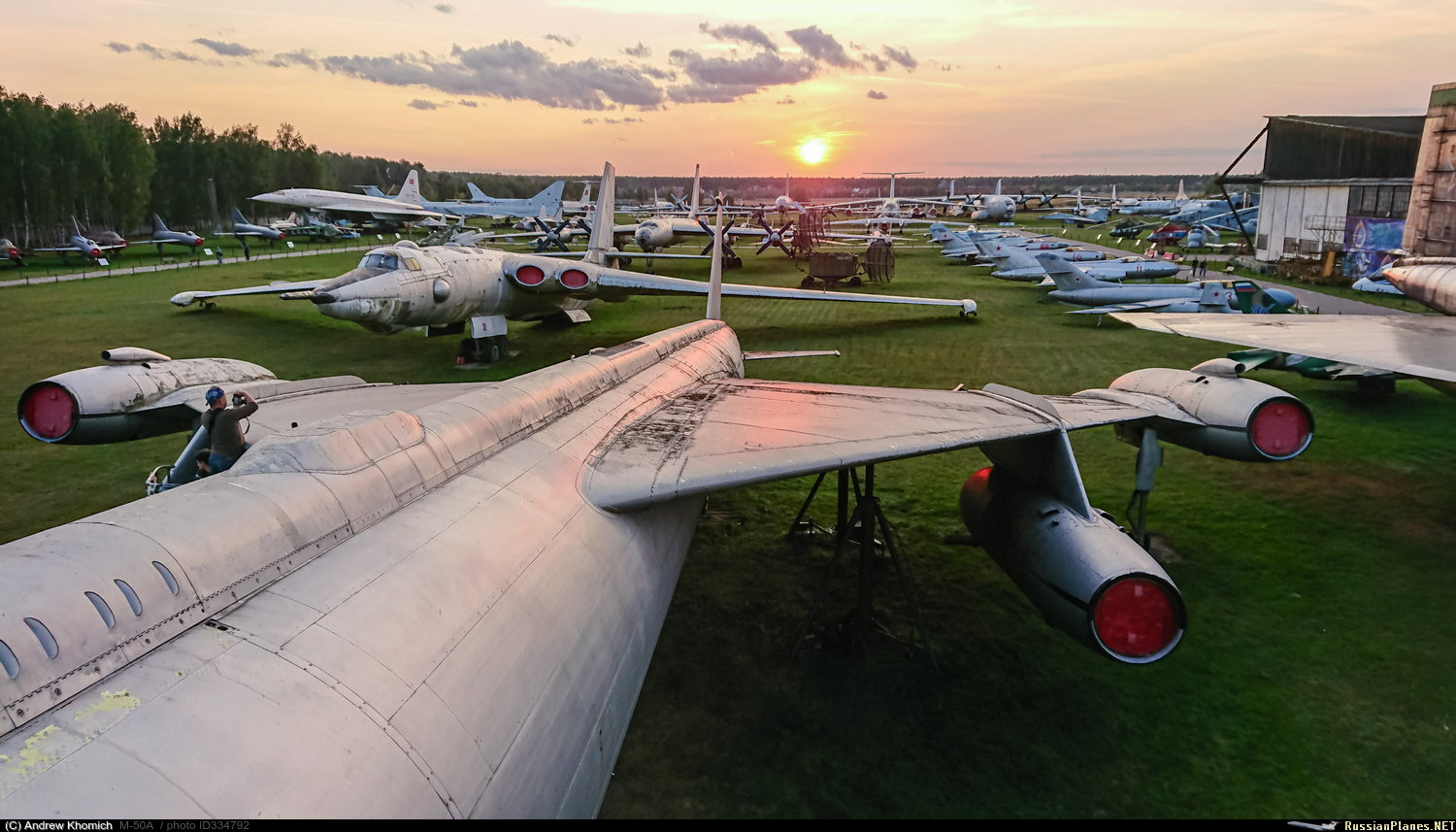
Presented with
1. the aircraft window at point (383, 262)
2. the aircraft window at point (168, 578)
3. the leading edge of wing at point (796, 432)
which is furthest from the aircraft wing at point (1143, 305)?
the aircraft window at point (168, 578)

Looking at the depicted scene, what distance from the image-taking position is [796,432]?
682 centimetres

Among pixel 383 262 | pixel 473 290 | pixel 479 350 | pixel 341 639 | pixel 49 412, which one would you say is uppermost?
pixel 383 262

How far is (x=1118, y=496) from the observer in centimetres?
1078

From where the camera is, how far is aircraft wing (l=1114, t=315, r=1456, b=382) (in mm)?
8508

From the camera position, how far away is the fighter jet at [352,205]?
5972 cm

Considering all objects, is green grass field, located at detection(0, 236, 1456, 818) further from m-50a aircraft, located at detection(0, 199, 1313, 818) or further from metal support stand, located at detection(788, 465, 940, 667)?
m-50a aircraft, located at detection(0, 199, 1313, 818)

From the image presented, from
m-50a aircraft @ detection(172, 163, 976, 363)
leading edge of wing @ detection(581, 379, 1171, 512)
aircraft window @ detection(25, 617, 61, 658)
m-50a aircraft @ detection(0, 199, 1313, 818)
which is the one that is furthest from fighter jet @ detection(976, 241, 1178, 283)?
aircraft window @ detection(25, 617, 61, 658)

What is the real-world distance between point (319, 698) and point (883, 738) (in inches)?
178

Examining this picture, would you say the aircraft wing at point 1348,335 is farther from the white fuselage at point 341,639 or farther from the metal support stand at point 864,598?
the white fuselage at point 341,639

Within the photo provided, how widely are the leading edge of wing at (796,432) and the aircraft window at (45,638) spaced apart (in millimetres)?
3214

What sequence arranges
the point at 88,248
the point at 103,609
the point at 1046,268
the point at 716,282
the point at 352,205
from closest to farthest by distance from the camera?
1. the point at 103,609
2. the point at 716,282
3. the point at 1046,268
4. the point at 88,248
5. the point at 352,205

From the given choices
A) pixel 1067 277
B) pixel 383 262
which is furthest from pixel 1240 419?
pixel 1067 277

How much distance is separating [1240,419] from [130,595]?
849 centimetres

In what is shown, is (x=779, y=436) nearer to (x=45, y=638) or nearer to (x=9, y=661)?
(x=45, y=638)
